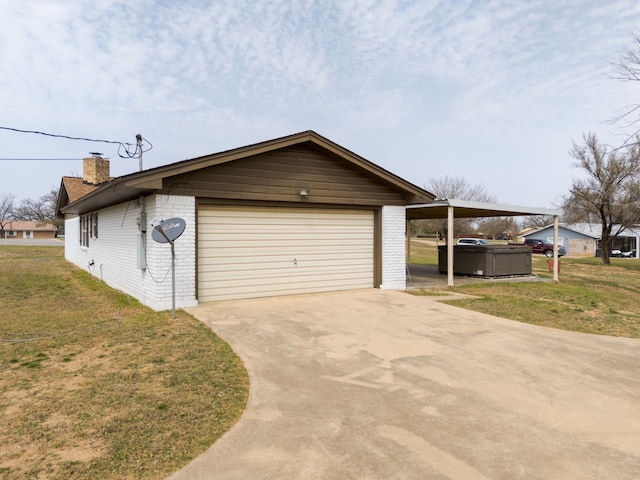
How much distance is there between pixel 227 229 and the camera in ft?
28.8

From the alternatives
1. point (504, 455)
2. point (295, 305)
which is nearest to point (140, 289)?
point (295, 305)

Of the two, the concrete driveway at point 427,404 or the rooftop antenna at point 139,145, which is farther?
the rooftop antenna at point 139,145

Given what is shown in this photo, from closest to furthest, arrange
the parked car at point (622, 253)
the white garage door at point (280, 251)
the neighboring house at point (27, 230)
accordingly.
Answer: the white garage door at point (280, 251) → the parked car at point (622, 253) → the neighboring house at point (27, 230)

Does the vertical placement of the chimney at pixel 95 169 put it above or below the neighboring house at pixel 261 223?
above

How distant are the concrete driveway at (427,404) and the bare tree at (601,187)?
21.5m

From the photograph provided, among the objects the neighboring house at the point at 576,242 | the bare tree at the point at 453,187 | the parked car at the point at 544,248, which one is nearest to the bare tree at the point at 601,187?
the parked car at the point at 544,248

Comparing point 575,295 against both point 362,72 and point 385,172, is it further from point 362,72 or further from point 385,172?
point 362,72

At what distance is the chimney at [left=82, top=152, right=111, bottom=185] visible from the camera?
17.6 meters

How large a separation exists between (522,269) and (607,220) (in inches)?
785

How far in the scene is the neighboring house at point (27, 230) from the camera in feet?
226

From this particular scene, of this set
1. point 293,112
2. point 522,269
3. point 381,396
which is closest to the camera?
point 381,396

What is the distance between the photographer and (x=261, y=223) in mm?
9211

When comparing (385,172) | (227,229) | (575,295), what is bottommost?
(575,295)

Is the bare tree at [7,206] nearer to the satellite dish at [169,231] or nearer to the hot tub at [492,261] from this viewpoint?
the hot tub at [492,261]
